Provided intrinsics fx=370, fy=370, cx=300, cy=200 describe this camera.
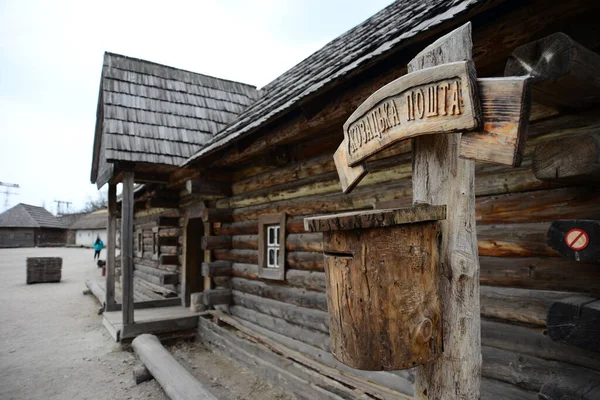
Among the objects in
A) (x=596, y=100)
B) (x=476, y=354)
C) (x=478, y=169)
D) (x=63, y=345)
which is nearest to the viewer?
(x=476, y=354)

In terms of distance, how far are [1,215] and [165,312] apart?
43.6 m

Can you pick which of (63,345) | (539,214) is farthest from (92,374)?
(539,214)

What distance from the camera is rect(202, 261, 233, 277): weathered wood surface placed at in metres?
6.89

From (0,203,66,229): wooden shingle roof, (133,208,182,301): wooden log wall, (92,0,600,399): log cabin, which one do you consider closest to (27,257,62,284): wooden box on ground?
(133,208,182,301): wooden log wall

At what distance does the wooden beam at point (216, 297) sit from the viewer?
6.69 metres

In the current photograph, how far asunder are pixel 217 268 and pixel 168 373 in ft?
7.45

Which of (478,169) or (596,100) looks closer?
(596,100)

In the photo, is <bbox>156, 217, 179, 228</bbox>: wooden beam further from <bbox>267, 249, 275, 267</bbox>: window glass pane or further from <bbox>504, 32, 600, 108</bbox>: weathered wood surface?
<bbox>504, 32, 600, 108</bbox>: weathered wood surface

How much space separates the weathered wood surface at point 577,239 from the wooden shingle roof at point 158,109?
6658mm

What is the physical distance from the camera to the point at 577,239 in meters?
1.92

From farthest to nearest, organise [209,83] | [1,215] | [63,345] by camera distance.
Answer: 1. [1,215]
2. [209,83]
3. [63,345]

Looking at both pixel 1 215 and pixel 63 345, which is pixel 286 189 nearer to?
pixel 63 345

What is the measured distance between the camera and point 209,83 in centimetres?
1012

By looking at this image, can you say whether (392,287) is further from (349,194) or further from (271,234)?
(271,234)
